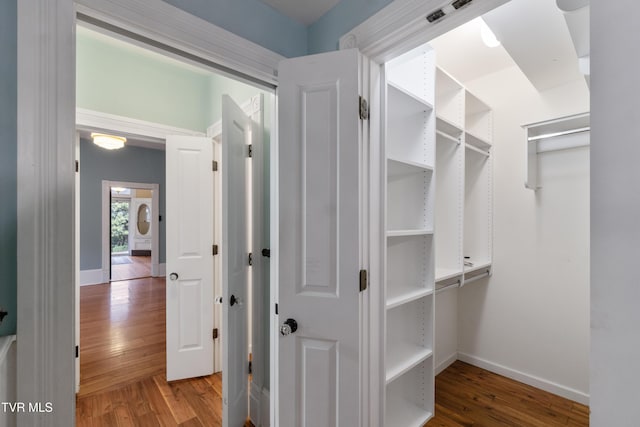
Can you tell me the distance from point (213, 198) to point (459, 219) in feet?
6.98

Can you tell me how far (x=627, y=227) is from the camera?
38 centimetres

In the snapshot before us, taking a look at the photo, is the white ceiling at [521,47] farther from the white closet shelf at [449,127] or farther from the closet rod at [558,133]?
the white closet shelf at [449,127]

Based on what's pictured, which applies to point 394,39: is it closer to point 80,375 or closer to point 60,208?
→ point 60,208

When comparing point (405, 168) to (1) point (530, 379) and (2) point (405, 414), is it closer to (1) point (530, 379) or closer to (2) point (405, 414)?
(2) point (405, 414)

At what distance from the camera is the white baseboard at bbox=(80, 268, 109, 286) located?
18.1 ft

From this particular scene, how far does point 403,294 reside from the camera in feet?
5.54

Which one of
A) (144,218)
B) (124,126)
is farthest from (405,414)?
(144,218)

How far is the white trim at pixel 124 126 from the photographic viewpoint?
214 centimetres

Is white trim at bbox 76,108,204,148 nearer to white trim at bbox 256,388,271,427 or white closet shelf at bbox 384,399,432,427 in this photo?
white trim at bbox 256,388,271,427

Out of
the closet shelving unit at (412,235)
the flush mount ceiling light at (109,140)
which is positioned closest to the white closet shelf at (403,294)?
the closet shelving unit at (412,235)

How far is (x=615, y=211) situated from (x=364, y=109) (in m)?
0.98

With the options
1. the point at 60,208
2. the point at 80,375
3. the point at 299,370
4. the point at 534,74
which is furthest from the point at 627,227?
the point at 80,375

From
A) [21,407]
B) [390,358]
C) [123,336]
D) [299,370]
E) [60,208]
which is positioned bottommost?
[123,336]

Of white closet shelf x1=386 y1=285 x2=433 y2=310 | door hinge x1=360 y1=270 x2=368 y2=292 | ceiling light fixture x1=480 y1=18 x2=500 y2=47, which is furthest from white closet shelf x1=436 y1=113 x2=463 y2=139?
door hinge x1=360 y1=270 x2=368 y2=292
